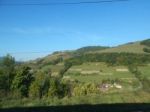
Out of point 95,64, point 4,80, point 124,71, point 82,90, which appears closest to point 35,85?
point 4,80

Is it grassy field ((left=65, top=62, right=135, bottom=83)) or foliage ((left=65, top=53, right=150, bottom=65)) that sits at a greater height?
foliage ((left=65, top=53, right=150, bottom=65))

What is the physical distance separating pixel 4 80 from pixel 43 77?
26.1ft

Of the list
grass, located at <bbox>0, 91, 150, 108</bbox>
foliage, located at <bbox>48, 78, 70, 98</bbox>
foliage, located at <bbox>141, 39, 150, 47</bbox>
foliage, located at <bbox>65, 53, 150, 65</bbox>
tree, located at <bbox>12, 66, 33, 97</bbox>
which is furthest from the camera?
foliage, located at <bbox>141, 39, 150, 47</bbox>

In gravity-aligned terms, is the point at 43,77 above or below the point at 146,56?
below

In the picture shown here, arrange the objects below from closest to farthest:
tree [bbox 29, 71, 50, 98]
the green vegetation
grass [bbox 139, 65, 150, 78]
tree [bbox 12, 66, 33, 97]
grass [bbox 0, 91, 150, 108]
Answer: grass [bbox 0, 91, 150, 108] → the green vegetation → tree [bbox 12, 66, 33, 97] → tree [bbox 29, 71, 50, 98] → grass [bbox 139, 65, 150, 78]

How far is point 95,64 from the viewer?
118 m

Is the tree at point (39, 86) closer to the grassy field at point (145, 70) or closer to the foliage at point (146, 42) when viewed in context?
the grassy field at point (145, 70)

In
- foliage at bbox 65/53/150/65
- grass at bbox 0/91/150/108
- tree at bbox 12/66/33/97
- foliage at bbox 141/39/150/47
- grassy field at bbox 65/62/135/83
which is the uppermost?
foliage at bbox 141/39/150/47

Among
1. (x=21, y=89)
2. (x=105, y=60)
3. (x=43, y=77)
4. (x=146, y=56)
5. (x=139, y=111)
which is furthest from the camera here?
(x=105, y=60)

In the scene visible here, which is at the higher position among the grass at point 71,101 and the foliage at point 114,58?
the foliage at point 114,58

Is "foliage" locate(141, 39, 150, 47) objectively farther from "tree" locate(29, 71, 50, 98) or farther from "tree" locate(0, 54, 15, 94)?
"tree" locate(0, 54, 15, 94)

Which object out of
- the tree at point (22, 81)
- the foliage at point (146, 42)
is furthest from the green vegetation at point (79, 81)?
the foliage at point (146, 42)

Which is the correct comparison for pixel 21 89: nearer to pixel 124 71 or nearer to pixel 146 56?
pixel 124 71

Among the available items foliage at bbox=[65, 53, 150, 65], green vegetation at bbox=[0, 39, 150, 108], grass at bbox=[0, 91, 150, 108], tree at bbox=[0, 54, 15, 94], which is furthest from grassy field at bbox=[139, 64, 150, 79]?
grass at bbox=[0, 91, 150, 108]
